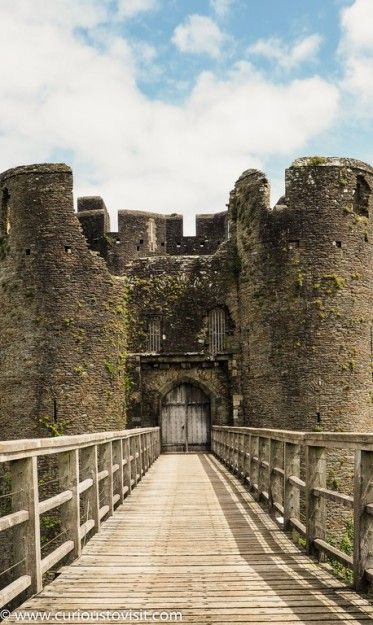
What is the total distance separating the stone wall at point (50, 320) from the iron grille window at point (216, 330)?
3153 millimetres

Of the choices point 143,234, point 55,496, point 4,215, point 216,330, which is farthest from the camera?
point 143,234

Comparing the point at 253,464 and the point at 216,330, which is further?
the point at 216,330

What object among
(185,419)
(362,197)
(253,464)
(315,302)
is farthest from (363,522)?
(185,419)

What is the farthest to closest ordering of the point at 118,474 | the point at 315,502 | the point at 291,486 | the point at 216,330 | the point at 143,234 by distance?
the point at 143,234 → the point at 216,330 → the point at 118,474 → the point at 291,486 → the point at 315,502

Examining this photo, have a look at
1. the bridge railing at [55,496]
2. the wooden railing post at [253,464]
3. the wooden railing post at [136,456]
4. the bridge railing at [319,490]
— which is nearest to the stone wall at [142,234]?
the wooden railing post at [136,456]

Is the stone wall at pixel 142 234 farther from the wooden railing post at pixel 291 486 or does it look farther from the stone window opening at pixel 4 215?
the wooden railing post at pixel 291 486

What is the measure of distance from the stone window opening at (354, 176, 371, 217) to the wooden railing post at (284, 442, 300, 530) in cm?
1455

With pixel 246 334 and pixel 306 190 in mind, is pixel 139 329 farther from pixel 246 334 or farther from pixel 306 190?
pixel 306 190

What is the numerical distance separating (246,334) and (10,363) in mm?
6781

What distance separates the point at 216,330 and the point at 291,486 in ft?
49.7

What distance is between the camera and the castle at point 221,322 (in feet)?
65.3

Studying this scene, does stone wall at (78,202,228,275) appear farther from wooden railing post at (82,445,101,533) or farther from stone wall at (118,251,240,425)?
wooden railing post at (82,445,101,533)

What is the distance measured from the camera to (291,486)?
7.27m

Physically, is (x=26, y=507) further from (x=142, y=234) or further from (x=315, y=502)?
(x=142, y=234)
